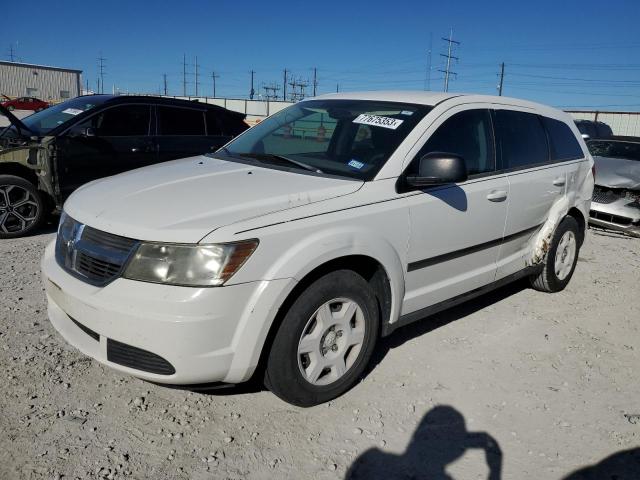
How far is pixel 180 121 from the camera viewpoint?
735cm

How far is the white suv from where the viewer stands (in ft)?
8.14

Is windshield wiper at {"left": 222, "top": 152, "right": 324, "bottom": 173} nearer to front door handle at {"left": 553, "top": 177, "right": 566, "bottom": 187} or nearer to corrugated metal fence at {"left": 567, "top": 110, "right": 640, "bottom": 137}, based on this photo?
front door handle at {"left": 553, "top": 177, "right": 566, "bottom": 187}

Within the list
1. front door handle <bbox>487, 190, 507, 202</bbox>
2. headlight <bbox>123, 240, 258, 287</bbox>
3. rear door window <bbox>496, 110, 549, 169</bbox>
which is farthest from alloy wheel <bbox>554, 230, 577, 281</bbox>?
headlight <bbox>123, 240, 258, 287</bbox>

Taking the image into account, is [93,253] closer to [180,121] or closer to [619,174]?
[180,121]

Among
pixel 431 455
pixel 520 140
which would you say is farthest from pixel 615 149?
pixel 431 455

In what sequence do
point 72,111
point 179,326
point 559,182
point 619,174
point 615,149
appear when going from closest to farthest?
point 179,326, point 559,182, point 72,111, point 619,174, point 615,149

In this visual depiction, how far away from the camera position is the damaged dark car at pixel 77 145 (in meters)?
6.20

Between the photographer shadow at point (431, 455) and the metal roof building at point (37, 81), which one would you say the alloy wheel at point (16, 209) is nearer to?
the photographer shadow at point (431, 455)

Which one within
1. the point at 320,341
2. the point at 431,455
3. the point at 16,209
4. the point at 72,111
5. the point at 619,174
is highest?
A: the point at 72,111

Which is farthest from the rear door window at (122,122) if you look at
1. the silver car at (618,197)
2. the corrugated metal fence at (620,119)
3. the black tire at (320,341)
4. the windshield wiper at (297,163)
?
the corrugated metal fence at (620,119)

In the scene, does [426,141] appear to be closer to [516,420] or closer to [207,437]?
[516,420]

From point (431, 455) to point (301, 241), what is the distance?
123 centimetres

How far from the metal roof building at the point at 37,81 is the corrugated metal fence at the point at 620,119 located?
55.8 metres

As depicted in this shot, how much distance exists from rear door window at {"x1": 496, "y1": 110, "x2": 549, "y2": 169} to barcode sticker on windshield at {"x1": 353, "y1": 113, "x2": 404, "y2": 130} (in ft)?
3.27
